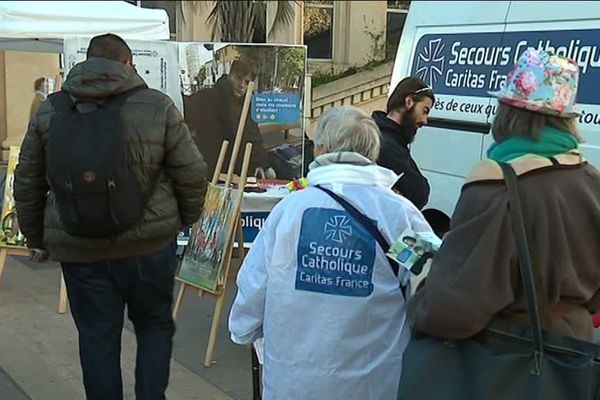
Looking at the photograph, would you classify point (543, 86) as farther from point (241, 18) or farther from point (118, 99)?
point (241, 18)

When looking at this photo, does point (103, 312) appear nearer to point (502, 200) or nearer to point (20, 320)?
point (502, 200)

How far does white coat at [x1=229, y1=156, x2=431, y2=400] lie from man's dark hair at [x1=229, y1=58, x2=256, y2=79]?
3.75 metres

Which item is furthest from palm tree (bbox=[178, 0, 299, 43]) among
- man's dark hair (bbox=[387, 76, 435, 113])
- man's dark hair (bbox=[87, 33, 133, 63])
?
man's dark hair (bbox=[87, 33, 133, 63])

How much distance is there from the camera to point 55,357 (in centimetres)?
504

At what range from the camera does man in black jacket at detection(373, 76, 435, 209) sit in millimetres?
4172

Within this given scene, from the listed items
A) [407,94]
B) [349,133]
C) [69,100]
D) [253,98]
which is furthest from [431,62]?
[349,133]

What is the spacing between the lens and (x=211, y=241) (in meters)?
5.10

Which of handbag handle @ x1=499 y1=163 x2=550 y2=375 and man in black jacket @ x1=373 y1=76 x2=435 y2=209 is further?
man in black jacket @ x1=373 y1=76 x2=435 y2=209

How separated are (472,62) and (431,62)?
0.51m

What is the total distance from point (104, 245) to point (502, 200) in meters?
1.75

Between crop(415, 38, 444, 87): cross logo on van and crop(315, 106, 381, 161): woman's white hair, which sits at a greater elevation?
crop(415, 38, 444, 87): cross logo on van

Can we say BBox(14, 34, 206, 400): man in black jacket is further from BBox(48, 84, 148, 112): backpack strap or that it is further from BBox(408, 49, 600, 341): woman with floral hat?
BBox(408, 49, 600, 341): woman with floral hat

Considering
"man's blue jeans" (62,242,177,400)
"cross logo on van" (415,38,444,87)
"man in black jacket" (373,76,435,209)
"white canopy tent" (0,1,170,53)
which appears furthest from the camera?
"white canopy tent" (0,1,170,53)

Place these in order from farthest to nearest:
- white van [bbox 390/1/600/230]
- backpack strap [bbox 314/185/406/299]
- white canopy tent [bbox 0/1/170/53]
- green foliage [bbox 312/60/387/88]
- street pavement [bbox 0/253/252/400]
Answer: green foliage [bbox 312/60/387/88]
white canopy tent [bbox 0/1/170/53]
white van [bbox 390/1/600/230]
street pavement [bbox 0/253/252/400]
backpack strap [bbox 314/185/406/299]
